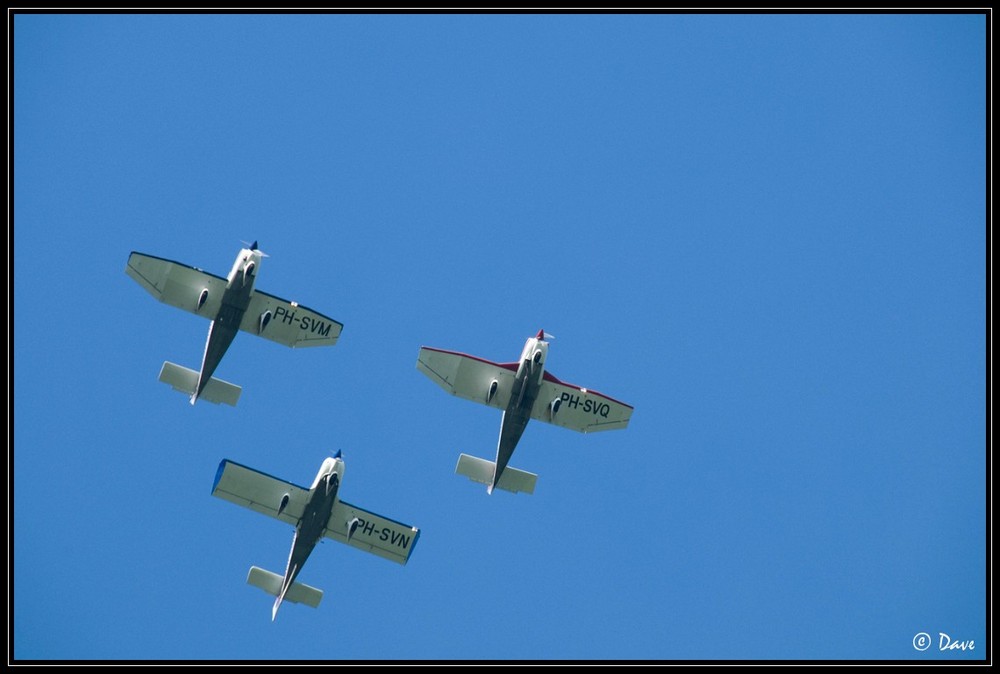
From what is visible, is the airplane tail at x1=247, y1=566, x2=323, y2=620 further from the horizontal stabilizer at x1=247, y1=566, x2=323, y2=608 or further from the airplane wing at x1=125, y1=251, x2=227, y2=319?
the airplane wing at x1=125, y1=251, x2=227, y2=319

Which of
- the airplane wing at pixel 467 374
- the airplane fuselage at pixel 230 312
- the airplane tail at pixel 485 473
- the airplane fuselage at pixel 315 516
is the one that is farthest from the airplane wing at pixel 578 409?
the airplane fuselage at pixel 230 312

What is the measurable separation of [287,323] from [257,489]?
6.43 meters

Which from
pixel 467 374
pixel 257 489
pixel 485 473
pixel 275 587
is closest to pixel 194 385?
pixel 257 489

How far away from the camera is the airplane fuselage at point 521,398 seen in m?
65.5

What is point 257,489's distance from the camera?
2598 inches

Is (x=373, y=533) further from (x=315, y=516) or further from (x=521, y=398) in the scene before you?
(x=521, y=398)

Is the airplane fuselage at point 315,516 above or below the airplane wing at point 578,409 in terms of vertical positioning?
below

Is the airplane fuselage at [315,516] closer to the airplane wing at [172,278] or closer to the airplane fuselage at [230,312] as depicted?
the airplane fuselage at [230,312]

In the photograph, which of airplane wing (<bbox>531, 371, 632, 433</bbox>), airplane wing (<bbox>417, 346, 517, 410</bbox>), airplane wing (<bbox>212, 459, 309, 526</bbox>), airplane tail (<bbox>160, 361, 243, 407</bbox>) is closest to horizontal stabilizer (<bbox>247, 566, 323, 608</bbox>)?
airplane wing (<bbox>212, 459, 309, 526</bbox>)

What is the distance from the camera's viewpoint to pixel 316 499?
65750 mm

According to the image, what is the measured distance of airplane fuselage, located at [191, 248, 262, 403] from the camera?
65125 millimetres
